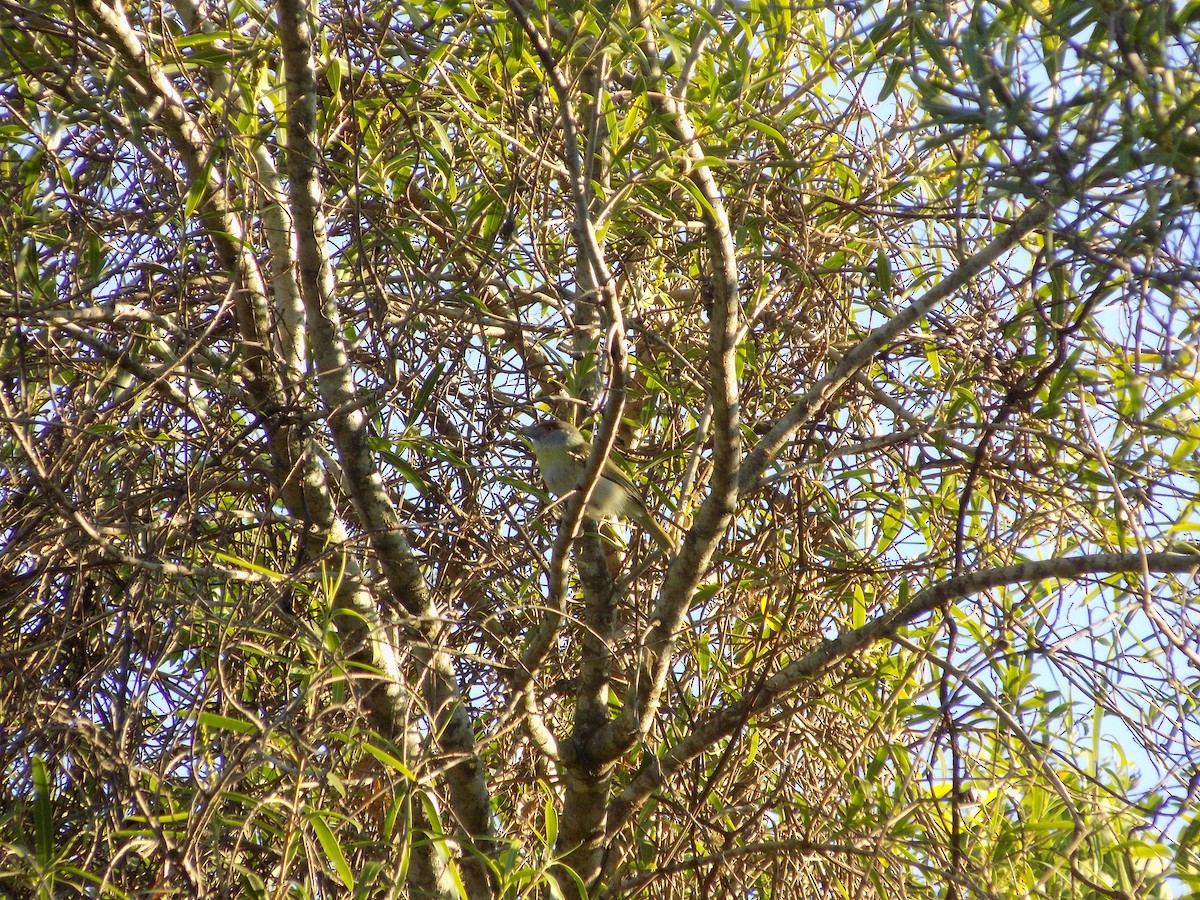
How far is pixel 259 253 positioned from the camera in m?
3.87

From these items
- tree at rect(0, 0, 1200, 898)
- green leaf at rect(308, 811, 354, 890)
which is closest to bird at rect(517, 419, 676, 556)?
tree at rect(0, 0, 1200, 898)

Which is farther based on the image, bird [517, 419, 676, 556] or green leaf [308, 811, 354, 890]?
bird [517, 419, 676, 556]

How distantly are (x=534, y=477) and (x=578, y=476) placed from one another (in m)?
0.23

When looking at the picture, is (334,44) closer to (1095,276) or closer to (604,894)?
(1095,276)

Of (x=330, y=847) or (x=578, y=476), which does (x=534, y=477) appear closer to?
(x=578, y=476)

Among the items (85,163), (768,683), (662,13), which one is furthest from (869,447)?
(85,163)

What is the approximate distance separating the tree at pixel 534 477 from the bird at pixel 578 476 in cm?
14

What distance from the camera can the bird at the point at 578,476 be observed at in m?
4.16

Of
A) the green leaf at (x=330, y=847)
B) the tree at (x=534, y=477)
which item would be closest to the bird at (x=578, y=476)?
the tree at (x=534, y=477)

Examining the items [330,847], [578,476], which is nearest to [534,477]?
[578,476]

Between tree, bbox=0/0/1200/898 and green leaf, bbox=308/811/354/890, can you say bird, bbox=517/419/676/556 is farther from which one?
green leaf, bbox=308/811/354/890

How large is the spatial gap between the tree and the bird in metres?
0.14

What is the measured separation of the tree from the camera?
2830 millimetres

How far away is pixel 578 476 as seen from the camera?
4367mm
